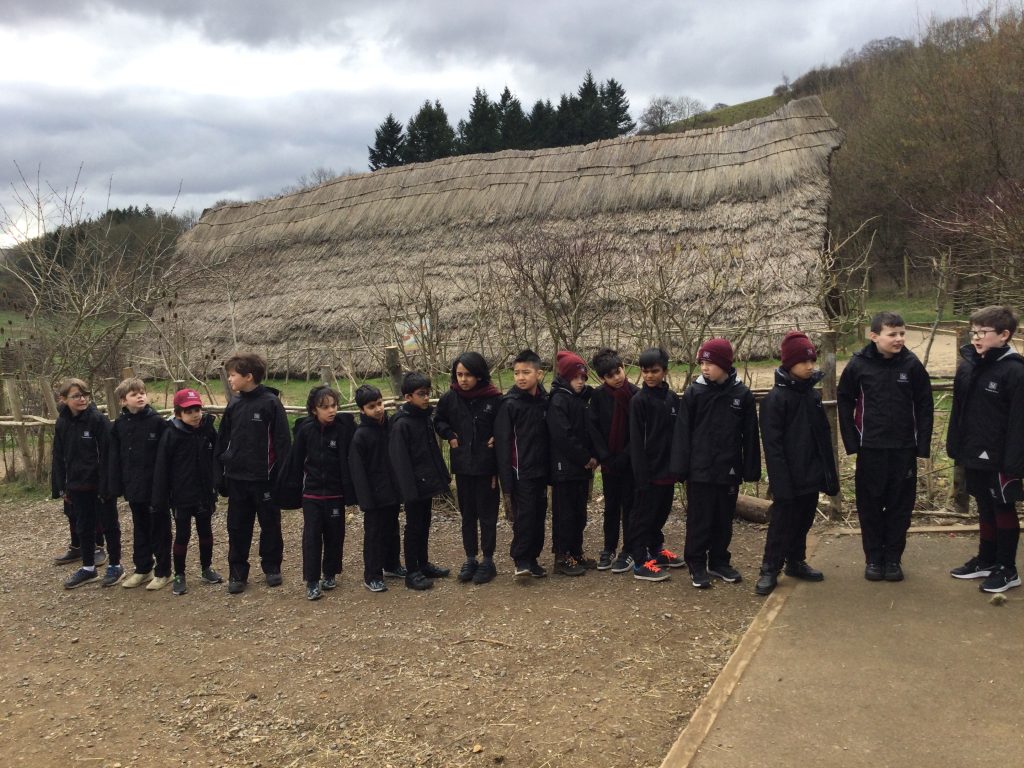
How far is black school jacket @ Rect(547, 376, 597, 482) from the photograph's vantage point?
4.67m

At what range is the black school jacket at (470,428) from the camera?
189 inches

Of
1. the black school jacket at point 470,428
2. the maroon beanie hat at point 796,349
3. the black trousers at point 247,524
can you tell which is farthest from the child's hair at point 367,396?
the maroon beanie hat at point 796,349

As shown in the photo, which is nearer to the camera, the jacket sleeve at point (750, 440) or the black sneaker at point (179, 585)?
the jacket sleeve at point (750, 440)

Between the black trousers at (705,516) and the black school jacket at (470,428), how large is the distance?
117cm

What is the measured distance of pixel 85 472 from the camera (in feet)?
17.7

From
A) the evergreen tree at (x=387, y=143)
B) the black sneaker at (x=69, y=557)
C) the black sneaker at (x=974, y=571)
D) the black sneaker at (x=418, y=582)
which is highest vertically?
the evergreen tree at (x=387, y=143)

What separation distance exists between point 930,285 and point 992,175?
3537mm

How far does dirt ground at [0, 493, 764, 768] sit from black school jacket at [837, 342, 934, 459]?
3.53ft

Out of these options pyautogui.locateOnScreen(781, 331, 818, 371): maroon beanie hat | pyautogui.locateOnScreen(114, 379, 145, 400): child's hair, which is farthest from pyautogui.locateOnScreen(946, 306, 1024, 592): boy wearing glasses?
pyautogui.locateOnScreen(114, 379, 145, 400): child's hair

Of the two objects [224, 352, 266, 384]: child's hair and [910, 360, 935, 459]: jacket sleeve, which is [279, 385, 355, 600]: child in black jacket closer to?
[224, 352, 266, 384]: child's hair

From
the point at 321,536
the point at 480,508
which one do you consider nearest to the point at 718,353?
the point at 480,508

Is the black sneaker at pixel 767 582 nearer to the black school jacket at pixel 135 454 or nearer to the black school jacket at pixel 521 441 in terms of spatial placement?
the black school jacket at pixel 521 441

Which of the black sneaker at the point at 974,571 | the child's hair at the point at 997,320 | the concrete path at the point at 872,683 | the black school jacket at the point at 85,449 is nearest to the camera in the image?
the concrete path at the point at 872,683

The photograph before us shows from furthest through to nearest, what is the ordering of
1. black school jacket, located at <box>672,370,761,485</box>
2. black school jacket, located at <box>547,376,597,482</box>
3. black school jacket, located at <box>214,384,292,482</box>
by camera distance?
black school jacket, located at <box>214,384,292,482</box>, black school jacket, located at <box>547,376,597,482</box>, black school jacket, located at <box>672,370,761,485</box>
